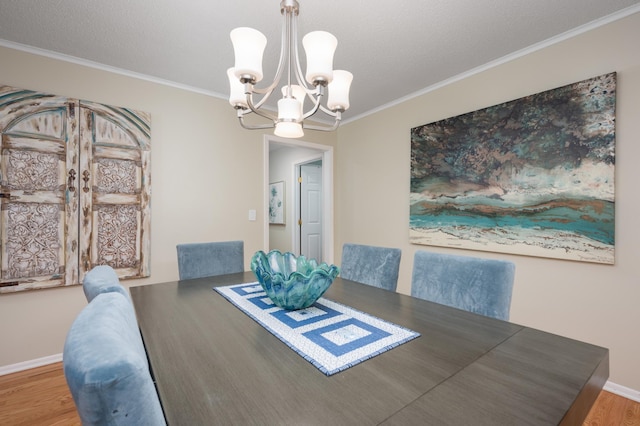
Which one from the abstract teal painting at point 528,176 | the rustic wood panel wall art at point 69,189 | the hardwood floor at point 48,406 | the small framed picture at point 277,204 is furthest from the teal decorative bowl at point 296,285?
the small framed picture at point 277,204

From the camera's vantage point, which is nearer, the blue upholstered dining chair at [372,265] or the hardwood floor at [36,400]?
the hardwood floor at [36,400]

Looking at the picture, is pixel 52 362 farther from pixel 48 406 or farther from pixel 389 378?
pixel 389 378

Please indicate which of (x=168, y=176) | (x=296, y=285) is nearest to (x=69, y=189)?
(x=168, y=176)

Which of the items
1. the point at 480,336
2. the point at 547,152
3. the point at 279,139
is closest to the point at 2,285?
the point at 279,139

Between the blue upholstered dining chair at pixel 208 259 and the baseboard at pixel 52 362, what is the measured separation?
1.31 metres

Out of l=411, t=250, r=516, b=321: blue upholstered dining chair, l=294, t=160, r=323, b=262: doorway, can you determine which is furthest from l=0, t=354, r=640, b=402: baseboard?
l=294, t=160, r=323, b=262: doorway

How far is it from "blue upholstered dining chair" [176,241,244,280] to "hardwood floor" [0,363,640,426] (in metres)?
0.98

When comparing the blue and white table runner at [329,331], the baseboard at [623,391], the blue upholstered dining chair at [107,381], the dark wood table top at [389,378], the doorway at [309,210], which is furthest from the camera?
the doorway at [309,210]

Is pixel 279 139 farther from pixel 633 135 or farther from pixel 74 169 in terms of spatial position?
pixel 633 135

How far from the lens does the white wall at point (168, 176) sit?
2135 mm

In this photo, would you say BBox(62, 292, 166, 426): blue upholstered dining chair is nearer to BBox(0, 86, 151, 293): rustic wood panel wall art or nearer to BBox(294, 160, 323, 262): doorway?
BBox(0, 86, 151, 293): rustic wood panel wall art

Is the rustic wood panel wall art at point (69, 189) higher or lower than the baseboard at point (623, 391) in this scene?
higher

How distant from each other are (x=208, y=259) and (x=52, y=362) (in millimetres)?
1488

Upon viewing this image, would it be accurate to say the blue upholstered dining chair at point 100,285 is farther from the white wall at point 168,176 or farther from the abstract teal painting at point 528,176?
the abstract teal painting at point 528,176
